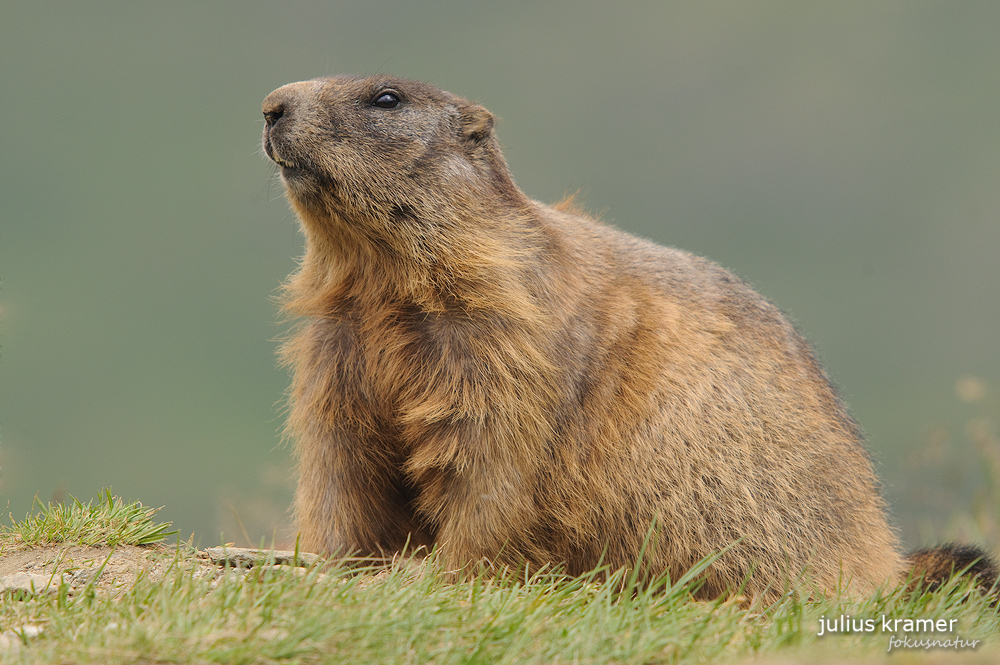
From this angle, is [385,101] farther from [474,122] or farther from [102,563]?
[102,563]

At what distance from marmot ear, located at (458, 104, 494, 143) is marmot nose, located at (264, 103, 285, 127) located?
1.00 m

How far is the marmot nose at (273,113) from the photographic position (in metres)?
5.16

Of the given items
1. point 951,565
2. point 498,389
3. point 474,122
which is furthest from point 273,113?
point 951,565

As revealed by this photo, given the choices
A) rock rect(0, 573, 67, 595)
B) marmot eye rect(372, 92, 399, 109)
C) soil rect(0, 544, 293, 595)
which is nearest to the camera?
rock rect(0, 573, 67, 595)

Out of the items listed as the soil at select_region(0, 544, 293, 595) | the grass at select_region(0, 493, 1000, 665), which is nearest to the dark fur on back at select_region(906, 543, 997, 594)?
the grass at select_region(0, 493, 1000, 665)

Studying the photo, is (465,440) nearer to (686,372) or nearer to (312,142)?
(686,372)

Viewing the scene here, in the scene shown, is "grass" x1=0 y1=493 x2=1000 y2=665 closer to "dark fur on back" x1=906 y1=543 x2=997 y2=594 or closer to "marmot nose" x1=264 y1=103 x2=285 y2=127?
"dark fur on back" x1=906 y1=543 x2=997 y2=594

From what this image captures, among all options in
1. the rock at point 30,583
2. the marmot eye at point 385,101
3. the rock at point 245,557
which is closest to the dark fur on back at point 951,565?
the rock at point 245,557

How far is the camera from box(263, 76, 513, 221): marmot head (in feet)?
16.9

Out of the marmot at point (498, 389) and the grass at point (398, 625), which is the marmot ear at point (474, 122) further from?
the grass at point (398, 625)

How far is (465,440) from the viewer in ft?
16.4

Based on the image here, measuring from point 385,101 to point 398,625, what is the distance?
2.91 meters

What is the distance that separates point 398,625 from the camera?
3.70 meters

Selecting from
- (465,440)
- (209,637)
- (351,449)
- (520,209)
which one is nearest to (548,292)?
(520,209)
